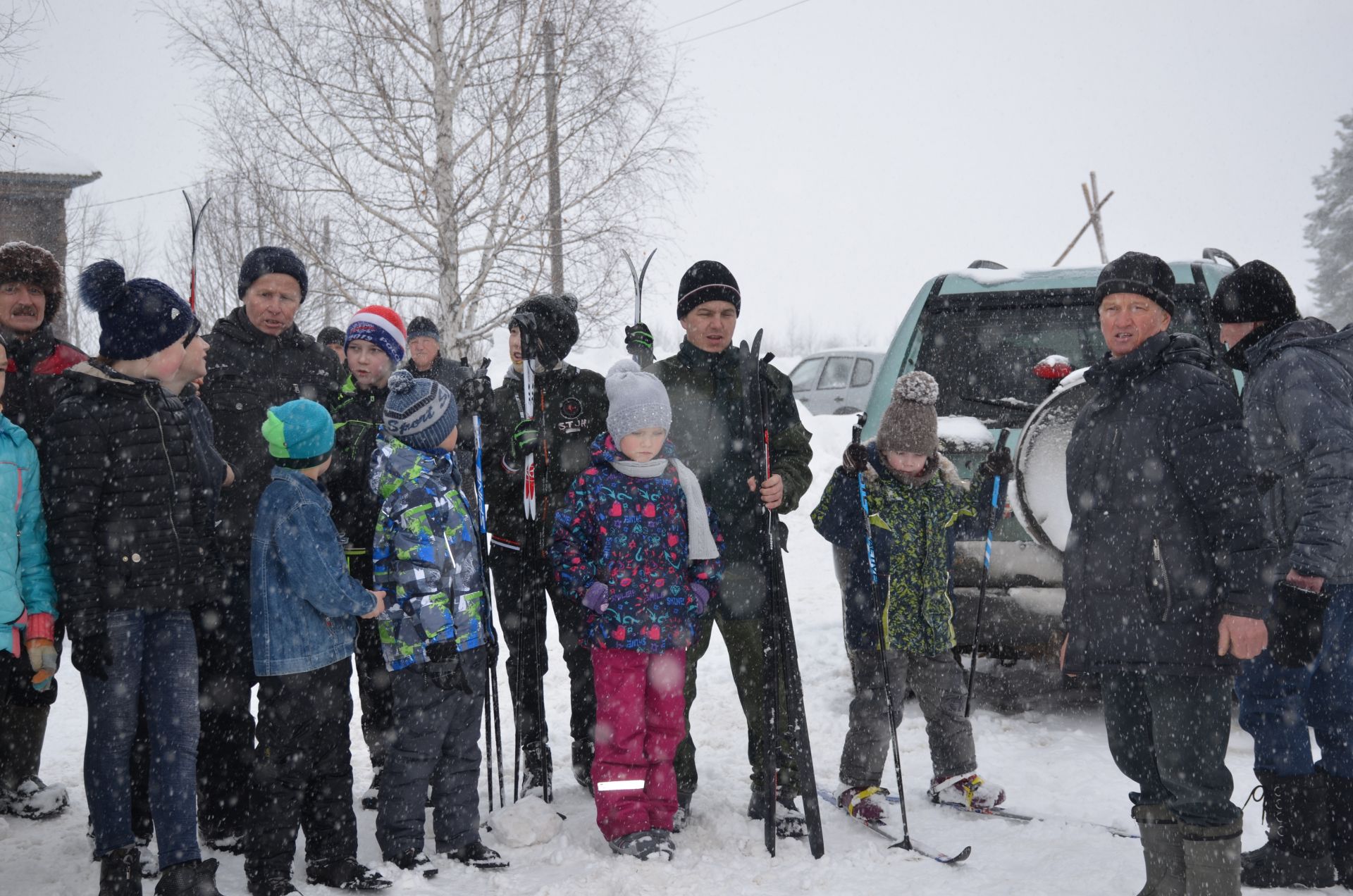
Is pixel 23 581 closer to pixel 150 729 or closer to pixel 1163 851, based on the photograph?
pixel 150 729

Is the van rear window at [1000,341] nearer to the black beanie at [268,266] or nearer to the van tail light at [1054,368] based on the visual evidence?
the van tail light at [1054,368]

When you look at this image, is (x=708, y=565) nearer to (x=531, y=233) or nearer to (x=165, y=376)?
(x=165, y=376)

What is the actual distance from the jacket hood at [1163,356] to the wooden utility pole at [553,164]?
29.3 ft

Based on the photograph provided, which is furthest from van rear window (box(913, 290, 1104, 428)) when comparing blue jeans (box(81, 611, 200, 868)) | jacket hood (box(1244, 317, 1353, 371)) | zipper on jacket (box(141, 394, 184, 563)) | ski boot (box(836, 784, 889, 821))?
blue jeans (box(81, 611, 200, 868))

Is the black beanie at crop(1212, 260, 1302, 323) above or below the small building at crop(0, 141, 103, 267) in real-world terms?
below

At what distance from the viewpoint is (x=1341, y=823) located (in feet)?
10.2

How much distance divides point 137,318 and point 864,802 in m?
3.26

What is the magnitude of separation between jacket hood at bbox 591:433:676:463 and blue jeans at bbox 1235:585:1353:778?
7.48ft

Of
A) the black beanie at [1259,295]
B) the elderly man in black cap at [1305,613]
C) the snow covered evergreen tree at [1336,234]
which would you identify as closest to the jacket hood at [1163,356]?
the elderly man in black cap at [1305,613]

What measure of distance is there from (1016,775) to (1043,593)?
33.3 inches

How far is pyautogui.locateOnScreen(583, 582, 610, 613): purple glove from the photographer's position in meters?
3.44

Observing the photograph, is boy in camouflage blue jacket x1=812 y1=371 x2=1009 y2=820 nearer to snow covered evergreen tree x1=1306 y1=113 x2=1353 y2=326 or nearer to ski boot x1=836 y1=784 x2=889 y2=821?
ski boot x1=836 y1=784 x2=889 y2=821

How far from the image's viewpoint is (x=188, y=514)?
10.2 ft

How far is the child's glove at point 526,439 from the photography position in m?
3.91
